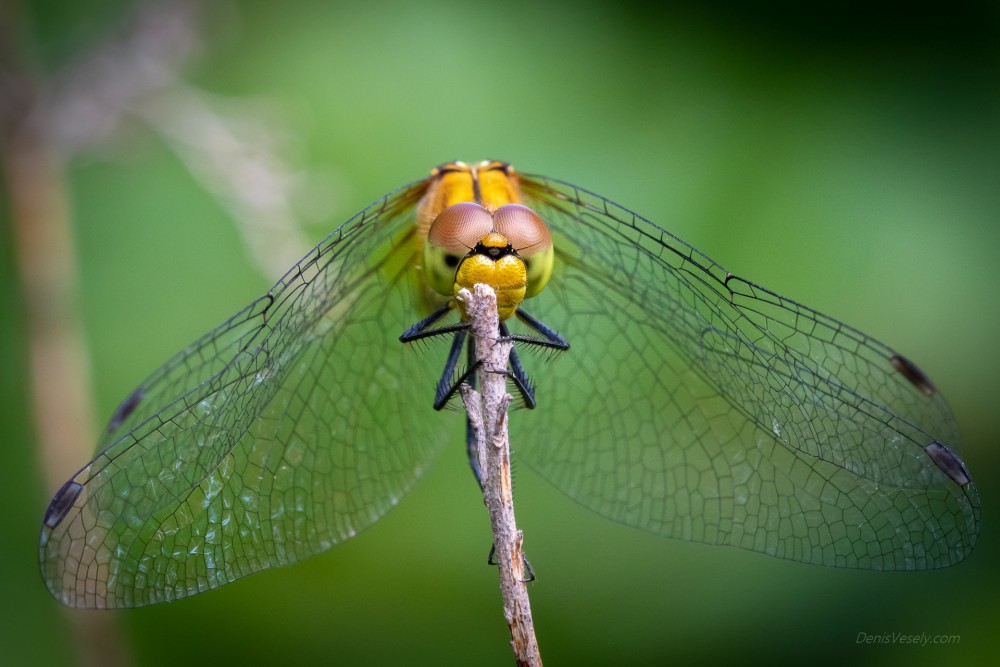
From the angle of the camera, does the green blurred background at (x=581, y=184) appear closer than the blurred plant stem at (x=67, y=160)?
No

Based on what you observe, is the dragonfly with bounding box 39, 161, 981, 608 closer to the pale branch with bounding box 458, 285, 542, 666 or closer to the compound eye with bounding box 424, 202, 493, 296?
the compound eye with bounding box 424, 202, 493, 296

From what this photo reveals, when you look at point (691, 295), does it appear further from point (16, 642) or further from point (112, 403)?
point (16, 642)

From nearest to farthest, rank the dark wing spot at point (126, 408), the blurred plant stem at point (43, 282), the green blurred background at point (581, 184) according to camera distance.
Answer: the dark wing spot at point (126, 408) < the blurred plant stem at point (43, 282) < the green blurred background at point (581, 184)

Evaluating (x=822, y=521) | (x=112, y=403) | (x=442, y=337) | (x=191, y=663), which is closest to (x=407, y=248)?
(x=442, y=337)

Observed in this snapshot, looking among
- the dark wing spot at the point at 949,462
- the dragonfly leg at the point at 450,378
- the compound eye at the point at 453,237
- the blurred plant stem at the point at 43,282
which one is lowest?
the dark wing spot at the point at 949,462

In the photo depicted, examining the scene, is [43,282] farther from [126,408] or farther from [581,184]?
[581,184]

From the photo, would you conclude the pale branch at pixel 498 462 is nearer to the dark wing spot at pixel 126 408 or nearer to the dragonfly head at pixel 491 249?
the dragonfly head at pixel 491 249

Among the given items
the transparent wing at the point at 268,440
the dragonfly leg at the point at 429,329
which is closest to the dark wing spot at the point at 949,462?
the dragonfly leg at the point at 429,329
